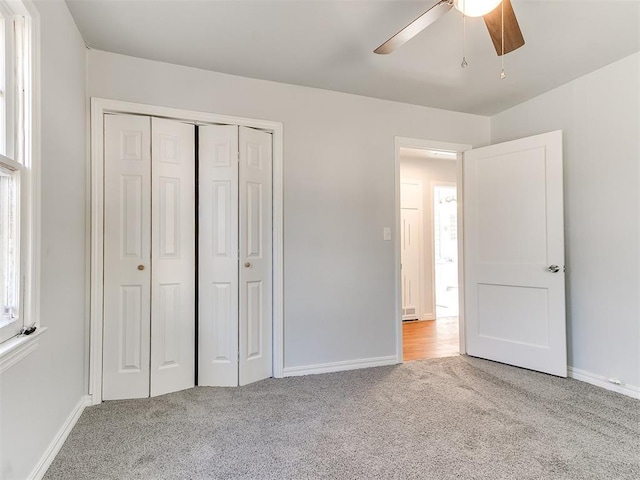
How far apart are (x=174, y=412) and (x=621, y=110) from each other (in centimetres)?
366

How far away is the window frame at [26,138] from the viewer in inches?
53.4

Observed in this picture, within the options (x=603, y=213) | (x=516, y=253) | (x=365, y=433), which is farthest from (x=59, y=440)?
(x=603, y=213)

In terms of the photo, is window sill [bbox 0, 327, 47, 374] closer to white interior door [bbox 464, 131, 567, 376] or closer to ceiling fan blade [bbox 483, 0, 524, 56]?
ceiling fan blade [bbox 483, 0, 524, 56]

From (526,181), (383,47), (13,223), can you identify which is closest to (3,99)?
(13,223)

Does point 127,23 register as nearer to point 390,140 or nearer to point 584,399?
point 390,140

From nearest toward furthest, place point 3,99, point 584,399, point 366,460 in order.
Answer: point 3,99 → point 366,460 → point 584,399

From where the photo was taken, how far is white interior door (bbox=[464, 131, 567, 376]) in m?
2.80

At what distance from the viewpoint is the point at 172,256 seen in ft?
8.19

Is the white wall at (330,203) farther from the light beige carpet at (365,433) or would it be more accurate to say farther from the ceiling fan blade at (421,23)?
the ceiling fan blade at (421,23)

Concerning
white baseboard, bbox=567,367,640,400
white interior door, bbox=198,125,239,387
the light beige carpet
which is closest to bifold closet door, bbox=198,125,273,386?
white interior door, bbox=198,125,239,387

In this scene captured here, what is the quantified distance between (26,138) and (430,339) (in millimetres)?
3885

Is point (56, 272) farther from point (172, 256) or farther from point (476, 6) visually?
point (476, 6)

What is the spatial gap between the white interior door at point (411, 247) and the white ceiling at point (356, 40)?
7.22ft

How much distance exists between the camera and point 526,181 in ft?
9.76
